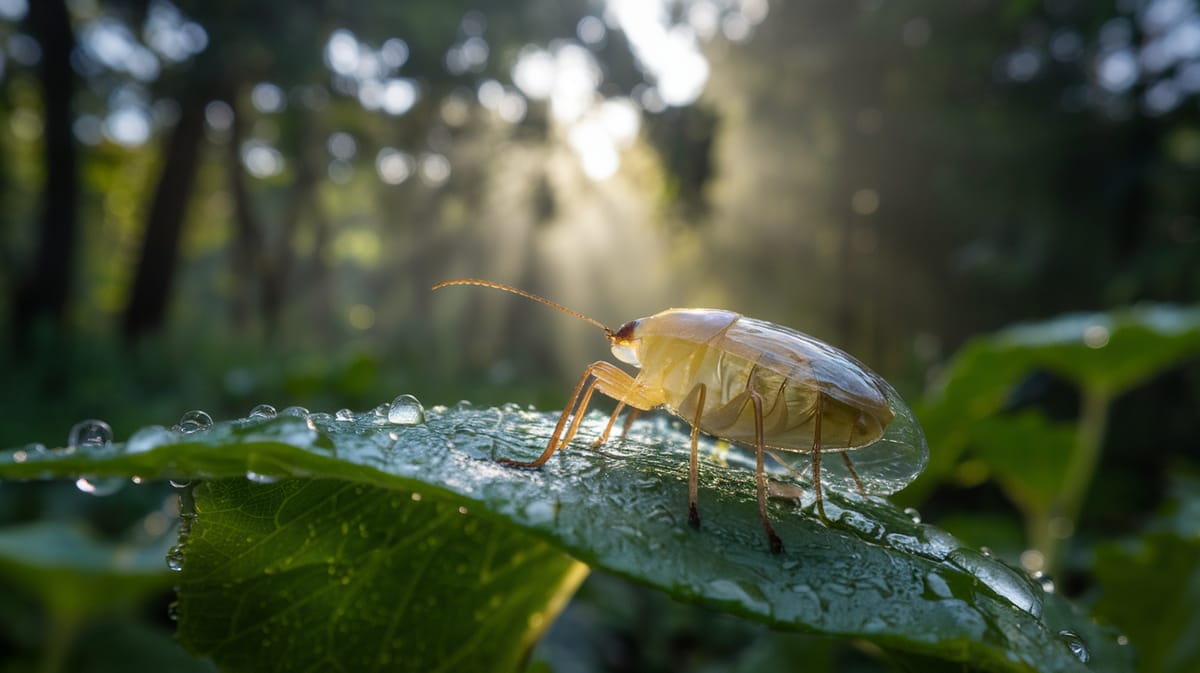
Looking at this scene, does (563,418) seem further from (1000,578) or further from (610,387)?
(1000,578)

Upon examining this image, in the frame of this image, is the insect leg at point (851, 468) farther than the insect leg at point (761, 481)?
Yes

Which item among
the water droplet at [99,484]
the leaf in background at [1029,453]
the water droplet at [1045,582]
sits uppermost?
the leaf in background at [1029,453]

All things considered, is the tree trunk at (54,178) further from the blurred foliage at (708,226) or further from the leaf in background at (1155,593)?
the leaf in background at (1155,593)

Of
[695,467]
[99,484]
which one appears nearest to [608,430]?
[695,467]

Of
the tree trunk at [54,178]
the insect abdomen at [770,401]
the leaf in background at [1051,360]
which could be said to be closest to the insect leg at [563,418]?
the insect abdomen at [770,401]

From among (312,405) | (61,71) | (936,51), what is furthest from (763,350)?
(61,71)

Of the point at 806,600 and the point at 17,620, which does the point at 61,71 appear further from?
the point at 806,600

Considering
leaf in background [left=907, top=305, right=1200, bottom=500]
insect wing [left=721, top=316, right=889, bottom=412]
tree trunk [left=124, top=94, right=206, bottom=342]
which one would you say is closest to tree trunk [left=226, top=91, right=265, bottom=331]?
tree trunk [left=124, top=94, right=206, bottom=342]

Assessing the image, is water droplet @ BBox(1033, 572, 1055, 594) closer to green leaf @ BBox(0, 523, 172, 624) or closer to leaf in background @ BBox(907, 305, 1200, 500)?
leaf in background @ BBox(907, 305, 1200, 500)
